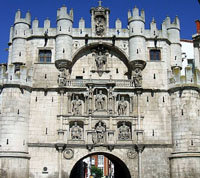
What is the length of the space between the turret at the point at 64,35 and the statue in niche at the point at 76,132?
5.11m

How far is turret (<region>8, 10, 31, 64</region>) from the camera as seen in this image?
1096 inches

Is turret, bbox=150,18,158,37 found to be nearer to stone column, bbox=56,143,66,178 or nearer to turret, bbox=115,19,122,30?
turret, bbox=115,19,122,30

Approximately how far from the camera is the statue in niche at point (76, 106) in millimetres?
26475

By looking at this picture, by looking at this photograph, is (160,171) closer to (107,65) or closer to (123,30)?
(107,65)

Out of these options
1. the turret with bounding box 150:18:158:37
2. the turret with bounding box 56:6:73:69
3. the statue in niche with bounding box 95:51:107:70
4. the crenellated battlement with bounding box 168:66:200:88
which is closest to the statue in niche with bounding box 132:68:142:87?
the crenellated battlement with bounding box 168:66:200:88

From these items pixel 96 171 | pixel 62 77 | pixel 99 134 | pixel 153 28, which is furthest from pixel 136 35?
pixel 96 171

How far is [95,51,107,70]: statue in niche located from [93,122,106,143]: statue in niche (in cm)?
477

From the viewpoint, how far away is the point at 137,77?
1065 inches

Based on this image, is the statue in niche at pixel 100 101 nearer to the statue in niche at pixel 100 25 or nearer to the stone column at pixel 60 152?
the stone column at pixel 60 152

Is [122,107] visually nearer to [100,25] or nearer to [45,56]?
[100,25]

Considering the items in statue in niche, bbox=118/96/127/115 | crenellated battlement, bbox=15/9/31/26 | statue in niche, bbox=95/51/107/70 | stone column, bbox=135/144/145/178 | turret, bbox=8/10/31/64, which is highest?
crenellated battlement, bbox=15/9/31/26

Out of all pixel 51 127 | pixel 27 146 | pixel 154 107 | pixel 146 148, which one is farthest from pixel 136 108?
pixel 27 146

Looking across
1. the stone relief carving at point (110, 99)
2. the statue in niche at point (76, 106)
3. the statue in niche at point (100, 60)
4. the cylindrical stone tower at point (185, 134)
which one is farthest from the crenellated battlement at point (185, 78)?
the statue in niche at point (76, 106)

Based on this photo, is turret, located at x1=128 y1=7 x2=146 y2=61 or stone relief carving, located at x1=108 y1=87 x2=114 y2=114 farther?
turret, located at x1=128 y1=7 x2=146 y2=61
